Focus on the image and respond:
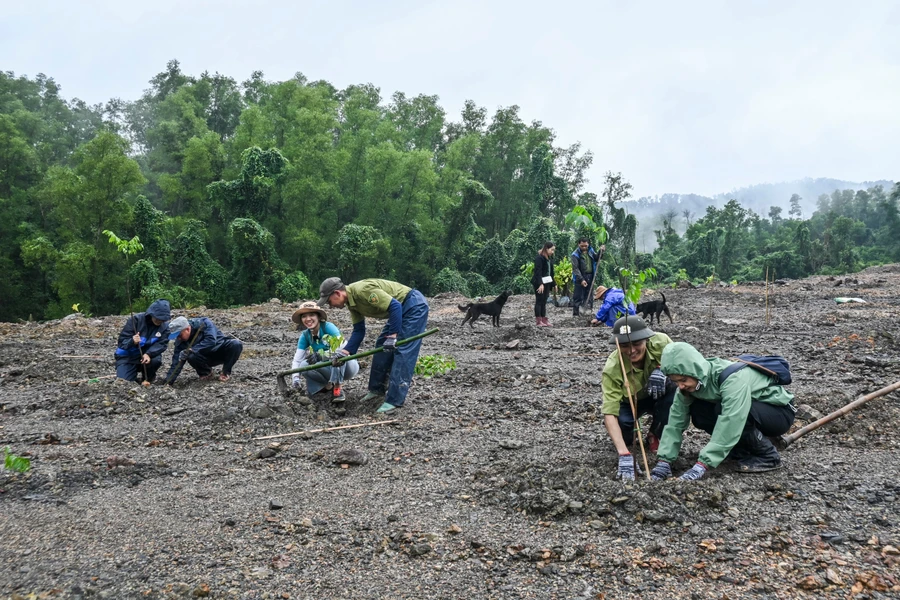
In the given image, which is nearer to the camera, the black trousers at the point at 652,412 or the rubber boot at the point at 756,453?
the rubber boot at the point at 756,453

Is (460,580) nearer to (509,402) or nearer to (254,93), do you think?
(509,402)

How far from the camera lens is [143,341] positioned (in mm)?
7059

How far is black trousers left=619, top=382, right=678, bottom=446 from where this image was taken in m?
4.07

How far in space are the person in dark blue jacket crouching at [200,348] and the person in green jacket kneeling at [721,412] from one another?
5350 millimetres

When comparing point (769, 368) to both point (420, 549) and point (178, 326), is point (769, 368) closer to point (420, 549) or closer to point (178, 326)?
point (420, 549)

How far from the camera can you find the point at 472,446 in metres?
4.82


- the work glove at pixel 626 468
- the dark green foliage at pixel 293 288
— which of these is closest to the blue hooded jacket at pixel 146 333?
the work glove at pixel 626 468

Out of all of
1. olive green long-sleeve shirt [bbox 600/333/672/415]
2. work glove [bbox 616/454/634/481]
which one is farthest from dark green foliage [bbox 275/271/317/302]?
work glove [bbox 616/454/634/481]

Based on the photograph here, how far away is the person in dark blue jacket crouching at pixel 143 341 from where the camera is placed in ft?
23.2

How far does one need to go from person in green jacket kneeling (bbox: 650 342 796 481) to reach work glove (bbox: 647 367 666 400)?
0.22m

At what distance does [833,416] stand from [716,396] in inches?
27.4

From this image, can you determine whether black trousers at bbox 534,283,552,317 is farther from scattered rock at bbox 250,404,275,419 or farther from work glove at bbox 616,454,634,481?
work glove at bbox 616,454,634,481

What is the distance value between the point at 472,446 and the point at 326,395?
198cm

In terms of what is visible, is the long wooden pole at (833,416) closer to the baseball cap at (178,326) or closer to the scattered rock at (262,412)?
the scattered rock at (262,412)
